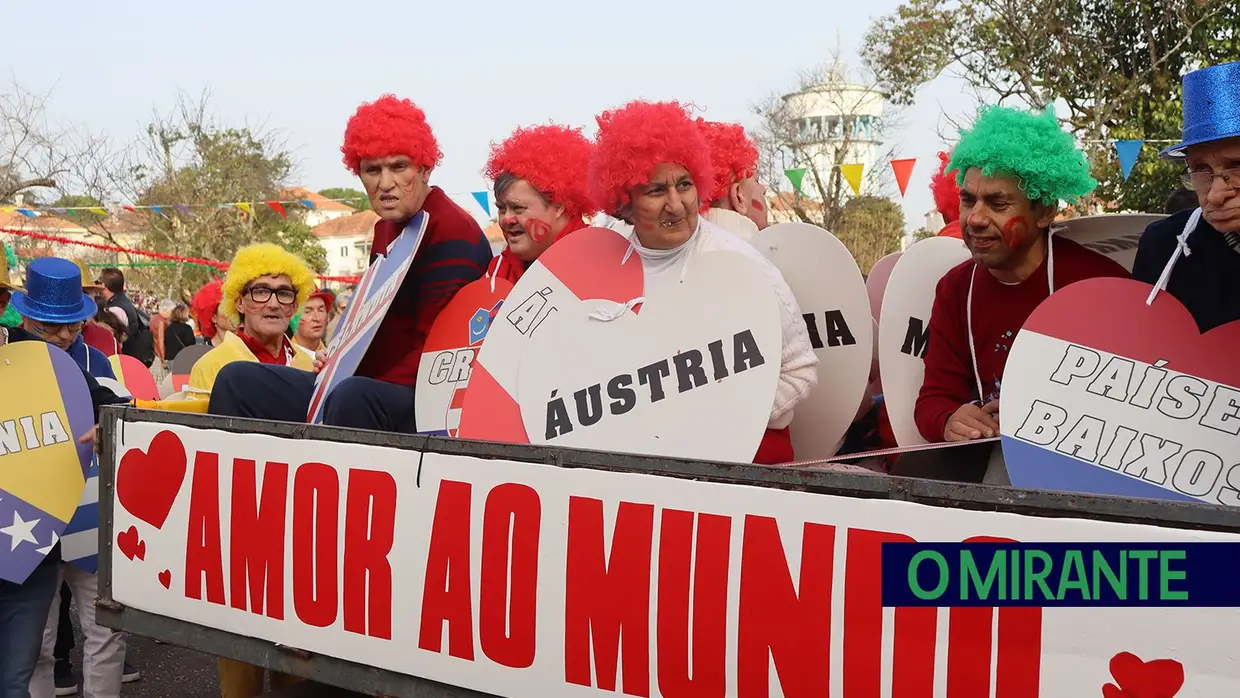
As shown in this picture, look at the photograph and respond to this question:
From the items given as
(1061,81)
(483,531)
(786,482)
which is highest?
(1061,81)

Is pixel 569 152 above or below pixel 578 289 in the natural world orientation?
above

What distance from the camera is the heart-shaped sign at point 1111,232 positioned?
2.89 m

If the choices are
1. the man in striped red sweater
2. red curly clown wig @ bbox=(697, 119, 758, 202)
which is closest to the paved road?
the man in striped red sweater

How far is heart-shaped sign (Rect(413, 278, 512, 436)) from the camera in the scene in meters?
3.48

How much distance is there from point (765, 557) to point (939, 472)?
1200 millimetres

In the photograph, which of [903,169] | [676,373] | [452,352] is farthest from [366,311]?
[903,169]

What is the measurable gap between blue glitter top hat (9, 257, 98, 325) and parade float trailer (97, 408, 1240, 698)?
6.31 feet

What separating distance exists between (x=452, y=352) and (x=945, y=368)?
1.46 metres

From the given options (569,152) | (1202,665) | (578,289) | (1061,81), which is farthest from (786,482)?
(1061,81)

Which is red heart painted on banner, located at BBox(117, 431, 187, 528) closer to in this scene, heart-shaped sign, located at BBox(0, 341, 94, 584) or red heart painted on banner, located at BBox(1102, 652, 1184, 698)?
heart-shaped sign, located at BBox(0, 341, 94, 584)

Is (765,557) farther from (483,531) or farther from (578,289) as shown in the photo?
(578,289)

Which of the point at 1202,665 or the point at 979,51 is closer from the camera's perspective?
the point at 1202,665

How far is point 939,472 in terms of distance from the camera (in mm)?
2955

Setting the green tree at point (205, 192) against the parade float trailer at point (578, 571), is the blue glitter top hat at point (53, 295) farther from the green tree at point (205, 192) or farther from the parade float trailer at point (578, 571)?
the green tree at point (205, 192)
